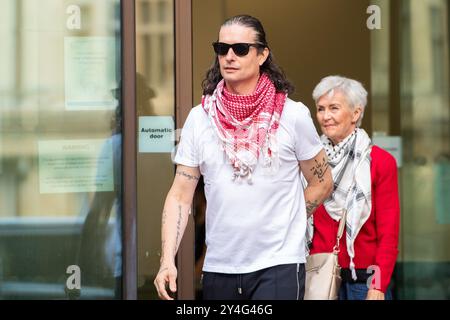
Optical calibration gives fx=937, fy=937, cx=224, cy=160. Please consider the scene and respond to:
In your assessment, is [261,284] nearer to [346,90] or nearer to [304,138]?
[304,138]

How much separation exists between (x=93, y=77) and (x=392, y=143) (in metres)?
2.11

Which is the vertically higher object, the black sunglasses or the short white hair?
the black sunglasses

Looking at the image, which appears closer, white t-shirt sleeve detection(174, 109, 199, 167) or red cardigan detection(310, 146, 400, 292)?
white t-shirt sleeve detection(174, 109, 199, 167)

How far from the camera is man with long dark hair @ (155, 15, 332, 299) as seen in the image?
3982 mm

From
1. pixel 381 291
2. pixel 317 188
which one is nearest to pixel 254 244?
pixel 317 188

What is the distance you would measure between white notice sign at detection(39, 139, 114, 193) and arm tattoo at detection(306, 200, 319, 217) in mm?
2295

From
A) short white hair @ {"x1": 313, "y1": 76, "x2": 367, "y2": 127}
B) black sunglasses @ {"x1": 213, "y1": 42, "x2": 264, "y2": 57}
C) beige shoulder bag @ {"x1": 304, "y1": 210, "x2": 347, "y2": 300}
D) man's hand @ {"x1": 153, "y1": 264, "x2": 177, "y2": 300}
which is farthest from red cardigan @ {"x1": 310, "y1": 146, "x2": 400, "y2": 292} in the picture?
black sunglasses @ {"x1": 213, "y1": 42, "x2": 264, "y2": 57}

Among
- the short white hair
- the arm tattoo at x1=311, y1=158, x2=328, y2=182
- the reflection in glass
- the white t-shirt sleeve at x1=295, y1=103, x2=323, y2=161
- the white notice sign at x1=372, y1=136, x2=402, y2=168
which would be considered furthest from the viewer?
the white notice sign at x1=372, y1=136, x2=402, y2=168

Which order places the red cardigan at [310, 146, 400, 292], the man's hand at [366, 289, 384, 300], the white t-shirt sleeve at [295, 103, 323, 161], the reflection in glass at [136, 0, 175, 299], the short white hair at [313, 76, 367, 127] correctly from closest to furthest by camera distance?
1. the white t-shirt sleeve at [295, 103, 323, 161]
2. the man's hand at [366, 289, 384, 300]
3. the red cardigan at [310, 146, 400, 292]
4. the short white hair at [313, 76, 367, 127]
5. the reflection in glass at [136, 0, 175, 299]

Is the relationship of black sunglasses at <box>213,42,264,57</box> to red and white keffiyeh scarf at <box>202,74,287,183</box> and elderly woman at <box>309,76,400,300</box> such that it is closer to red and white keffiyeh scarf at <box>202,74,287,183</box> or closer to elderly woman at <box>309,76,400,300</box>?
red and white keffiyeh scarf at <box>202,74,287,183</box>

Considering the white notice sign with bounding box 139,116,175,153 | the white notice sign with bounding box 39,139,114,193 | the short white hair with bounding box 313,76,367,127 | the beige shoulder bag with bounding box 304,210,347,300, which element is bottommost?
the beige shoulder bag with bounding box 304,210,347,300

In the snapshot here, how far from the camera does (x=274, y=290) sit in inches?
156

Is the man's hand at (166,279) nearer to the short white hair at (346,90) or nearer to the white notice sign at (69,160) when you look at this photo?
the short white hair at (346,90)
